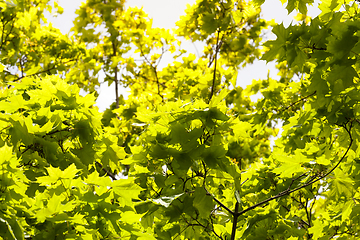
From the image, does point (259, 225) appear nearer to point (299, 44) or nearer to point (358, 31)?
point (299, 44)

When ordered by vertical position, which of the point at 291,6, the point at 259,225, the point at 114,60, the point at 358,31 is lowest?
the point at 259,225

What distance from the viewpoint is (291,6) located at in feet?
7.57

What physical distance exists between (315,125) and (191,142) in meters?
1.72

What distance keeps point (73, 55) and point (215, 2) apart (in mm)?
3017

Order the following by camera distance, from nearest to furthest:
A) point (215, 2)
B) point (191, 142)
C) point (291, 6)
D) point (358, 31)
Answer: point (191, 142)
point (358, 31)
point (291, 6)
point (215, 2)

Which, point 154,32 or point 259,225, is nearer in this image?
point 259,225

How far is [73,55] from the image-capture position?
611 cm

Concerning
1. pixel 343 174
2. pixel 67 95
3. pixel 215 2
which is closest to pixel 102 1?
pixel 215 2

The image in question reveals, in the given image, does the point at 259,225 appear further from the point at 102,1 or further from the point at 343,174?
the point at 102,1

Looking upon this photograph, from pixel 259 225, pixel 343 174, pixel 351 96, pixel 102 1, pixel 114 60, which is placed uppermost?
pixel 102 1

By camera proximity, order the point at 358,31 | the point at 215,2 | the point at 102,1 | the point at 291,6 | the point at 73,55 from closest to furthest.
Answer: the point at 358,31 → the point at 291,6 → the point at 215,2 → the point at 73,55 → the point at 102,1

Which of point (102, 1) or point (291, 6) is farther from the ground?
point (102, 1)

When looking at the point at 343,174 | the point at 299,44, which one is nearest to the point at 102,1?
the point at 299,44

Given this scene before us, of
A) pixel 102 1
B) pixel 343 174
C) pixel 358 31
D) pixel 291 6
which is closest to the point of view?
pixel 358 31
